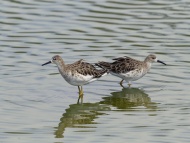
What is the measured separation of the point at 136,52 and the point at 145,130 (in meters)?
9.01

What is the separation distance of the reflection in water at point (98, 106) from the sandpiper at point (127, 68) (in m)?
0.49

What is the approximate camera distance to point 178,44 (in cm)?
2930

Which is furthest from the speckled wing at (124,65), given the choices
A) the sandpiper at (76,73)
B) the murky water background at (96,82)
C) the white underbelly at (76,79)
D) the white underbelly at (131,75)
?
the white underbelly at (76,79)

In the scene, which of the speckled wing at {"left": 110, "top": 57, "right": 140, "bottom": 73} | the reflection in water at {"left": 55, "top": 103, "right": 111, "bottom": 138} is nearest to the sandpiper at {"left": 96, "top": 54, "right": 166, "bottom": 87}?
the speckled wing at {"left": 110, "top": 57, "right": 140, "bottom": 73}

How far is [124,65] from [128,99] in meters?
1.83

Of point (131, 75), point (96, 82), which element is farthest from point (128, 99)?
point (96, 82)

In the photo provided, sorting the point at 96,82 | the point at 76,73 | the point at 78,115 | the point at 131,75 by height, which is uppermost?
the point at 76,73

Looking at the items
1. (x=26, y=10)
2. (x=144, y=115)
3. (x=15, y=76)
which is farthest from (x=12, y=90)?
(x=26, y=10)

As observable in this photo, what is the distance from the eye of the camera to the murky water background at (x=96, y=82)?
20188mm

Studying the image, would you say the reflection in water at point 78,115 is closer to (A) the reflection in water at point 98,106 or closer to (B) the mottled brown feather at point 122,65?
(A) the reflection in water at point 98,106

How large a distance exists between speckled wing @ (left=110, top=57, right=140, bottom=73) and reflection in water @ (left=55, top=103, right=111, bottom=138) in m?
2.73

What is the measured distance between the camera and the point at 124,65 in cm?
2561

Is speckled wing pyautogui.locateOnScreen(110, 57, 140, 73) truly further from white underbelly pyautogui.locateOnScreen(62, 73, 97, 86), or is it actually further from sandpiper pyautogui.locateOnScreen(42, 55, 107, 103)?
white underbelly pyautogui.locateOnScreen(62, 73, 97, 86)

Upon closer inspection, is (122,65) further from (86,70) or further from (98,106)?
(98,106)
